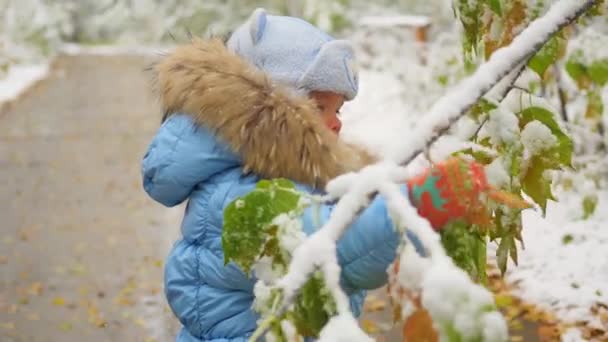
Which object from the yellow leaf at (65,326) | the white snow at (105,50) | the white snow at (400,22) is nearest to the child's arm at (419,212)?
the yellow leaf at (65,326)

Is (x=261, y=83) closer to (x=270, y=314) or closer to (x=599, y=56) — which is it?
(x=270, y=314)

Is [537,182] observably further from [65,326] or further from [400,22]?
[400,22]

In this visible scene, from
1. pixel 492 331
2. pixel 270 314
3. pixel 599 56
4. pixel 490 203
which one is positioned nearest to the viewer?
pixel 492 331

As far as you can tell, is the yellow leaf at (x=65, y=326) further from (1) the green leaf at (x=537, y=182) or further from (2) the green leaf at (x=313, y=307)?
(2) the green leaf at (x=313, y=307)

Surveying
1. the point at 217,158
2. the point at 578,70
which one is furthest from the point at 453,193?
the point at 578,70

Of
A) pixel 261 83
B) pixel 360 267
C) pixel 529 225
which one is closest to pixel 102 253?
pixel 529 225

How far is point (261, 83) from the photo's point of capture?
215cm

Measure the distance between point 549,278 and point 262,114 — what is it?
3.50m

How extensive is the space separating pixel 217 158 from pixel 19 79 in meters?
19.4

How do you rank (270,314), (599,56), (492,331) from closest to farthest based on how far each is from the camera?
(492,331)
(270,314)
(599,56)

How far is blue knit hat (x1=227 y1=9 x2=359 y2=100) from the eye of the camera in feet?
7.47

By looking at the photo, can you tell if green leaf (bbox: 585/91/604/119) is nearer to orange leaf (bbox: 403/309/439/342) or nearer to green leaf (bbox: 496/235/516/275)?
green leaf (bbox: 496/235/516/275)

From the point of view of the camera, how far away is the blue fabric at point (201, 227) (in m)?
→ 2.21

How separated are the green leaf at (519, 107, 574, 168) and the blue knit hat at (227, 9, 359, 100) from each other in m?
0.61
